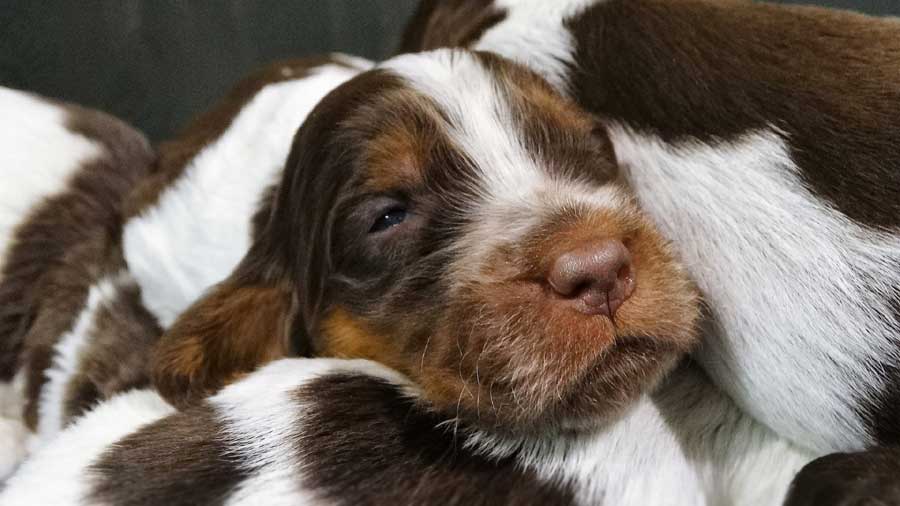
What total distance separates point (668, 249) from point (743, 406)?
31 centimetres

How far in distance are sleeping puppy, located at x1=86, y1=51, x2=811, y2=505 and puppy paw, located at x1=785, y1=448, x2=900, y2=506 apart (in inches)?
7.7

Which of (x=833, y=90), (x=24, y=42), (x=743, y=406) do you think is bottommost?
(x=743, y=406)

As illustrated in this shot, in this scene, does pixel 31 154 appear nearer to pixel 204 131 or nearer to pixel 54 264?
pixel 54 264

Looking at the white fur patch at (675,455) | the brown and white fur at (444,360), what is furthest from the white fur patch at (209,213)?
the white fur patch at (675,455)

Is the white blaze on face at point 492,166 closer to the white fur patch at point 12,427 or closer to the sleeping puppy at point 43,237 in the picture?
the sleeping puppy at point 43,237

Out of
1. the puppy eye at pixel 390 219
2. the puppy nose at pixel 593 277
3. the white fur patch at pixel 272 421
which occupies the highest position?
the puppy nose at pixel 593 277

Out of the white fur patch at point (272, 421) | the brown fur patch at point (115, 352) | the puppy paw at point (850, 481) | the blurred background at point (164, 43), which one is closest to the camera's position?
the puppy paw at point (850, 481)

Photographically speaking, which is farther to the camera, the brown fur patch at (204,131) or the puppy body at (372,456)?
the brown fur patch at (204,131)

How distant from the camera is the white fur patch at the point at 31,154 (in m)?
2.38

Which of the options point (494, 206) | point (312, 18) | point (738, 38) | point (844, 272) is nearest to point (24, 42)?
point (312, 18)

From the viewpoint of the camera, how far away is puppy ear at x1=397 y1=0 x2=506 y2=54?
212 cm

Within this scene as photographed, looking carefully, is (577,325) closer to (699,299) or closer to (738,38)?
(699,299)

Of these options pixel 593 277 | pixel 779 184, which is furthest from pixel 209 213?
pixel 779 184

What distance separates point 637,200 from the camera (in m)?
1.54
